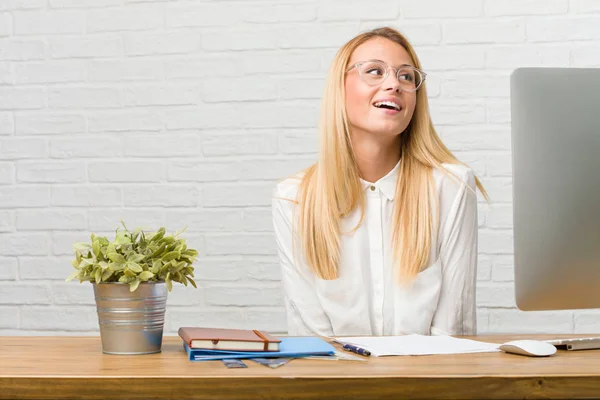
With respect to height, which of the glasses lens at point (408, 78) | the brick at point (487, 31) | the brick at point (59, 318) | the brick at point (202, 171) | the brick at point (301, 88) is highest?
the brick at point (487, 31)

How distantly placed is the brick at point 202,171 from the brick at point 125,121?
0.15 m

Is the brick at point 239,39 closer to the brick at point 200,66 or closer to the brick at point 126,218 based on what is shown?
the brick at point 200,66

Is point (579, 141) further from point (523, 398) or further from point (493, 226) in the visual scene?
point (493, 226)

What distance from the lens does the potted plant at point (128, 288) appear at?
1.31 meters

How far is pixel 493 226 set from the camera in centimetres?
253

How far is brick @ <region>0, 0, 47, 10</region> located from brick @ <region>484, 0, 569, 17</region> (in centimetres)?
153

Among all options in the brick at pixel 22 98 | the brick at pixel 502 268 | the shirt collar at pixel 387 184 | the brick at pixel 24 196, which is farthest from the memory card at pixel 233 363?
the brick at pixel 22 98

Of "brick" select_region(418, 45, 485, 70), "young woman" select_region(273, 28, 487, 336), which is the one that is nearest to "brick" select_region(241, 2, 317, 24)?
"brick" select_region(418, 45, 485, 70)

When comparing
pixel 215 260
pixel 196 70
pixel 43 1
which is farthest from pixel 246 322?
pixel 43 1

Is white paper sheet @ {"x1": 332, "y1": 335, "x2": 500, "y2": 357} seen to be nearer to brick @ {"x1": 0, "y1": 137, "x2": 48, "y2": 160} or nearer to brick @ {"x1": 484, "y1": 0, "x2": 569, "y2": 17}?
brick @ {"x1": 484, "y1": 0, "x2": 569, "y2": 17}

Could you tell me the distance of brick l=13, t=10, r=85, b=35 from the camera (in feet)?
9.04

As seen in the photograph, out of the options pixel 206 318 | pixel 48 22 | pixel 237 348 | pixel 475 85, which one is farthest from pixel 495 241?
pixel 48 22

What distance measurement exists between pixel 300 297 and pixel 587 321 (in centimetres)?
104

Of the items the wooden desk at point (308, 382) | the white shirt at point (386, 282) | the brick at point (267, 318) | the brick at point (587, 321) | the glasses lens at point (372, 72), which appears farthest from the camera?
the brick at point (267, 318)
